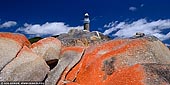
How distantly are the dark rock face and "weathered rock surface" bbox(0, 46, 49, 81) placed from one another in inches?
170

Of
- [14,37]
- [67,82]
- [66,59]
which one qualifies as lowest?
[67,82]

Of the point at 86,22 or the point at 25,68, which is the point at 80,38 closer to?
the point at 25,68

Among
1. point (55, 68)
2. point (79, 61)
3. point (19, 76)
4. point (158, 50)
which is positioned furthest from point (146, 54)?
point (19, 76)

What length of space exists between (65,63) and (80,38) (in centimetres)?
526

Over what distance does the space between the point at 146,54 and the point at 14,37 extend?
6657mm

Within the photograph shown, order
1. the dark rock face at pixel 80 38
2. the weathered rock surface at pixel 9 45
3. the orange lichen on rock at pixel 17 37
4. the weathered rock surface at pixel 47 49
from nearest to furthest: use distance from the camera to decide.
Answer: the weathered rock surface at pixel 9 45 → the orange lichen on rock at pixel 17 37 → the weathered rock surface at pixel 47 49 → the dark rock face at pixel 80 38

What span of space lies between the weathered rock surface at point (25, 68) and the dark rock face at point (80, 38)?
431 cm

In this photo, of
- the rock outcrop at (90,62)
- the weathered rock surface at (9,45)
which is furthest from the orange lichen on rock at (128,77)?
the weathered rock surface at (9,45)

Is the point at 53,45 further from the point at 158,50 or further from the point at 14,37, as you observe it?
the point at 158,50

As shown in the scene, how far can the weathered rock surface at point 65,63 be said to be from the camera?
631 inches

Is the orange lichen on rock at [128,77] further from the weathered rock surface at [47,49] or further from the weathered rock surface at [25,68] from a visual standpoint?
the weathered rock surface at [47,49]

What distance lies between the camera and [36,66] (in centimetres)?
1562

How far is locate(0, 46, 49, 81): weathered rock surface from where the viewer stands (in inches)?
590

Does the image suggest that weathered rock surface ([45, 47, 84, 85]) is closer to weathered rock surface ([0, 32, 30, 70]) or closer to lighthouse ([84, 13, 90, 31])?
weathered rock surface ([0, 32, 30, 70])
